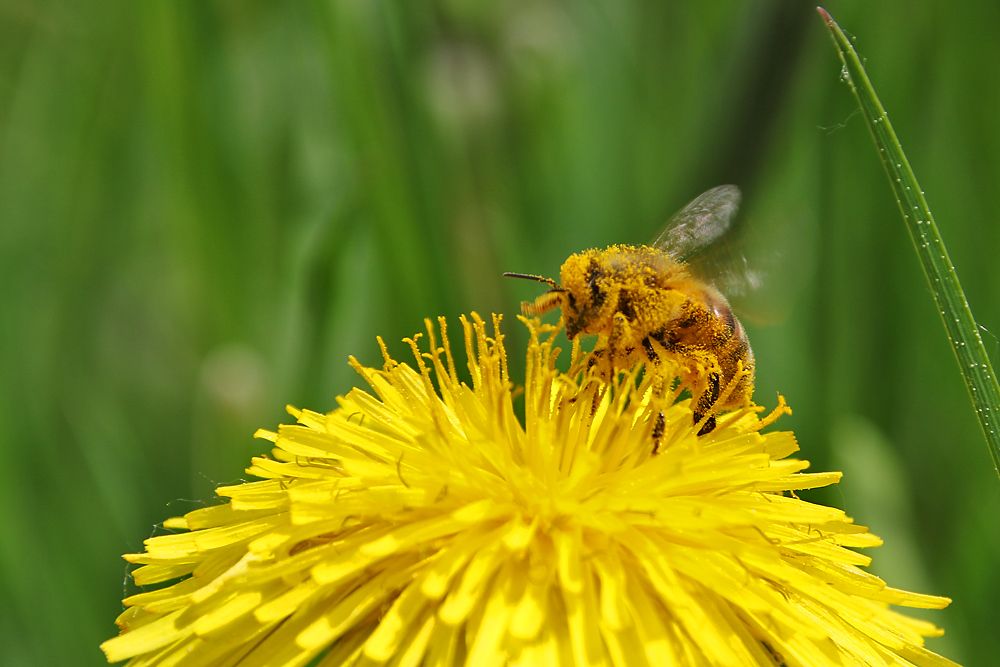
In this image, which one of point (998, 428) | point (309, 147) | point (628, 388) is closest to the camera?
point (998, 428)

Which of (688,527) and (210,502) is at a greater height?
(210,502)

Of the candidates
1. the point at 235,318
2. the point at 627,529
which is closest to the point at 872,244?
the point at 627,529

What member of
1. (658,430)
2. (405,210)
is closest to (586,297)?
(658,430)

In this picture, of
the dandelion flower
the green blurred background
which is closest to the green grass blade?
the dandelion flower

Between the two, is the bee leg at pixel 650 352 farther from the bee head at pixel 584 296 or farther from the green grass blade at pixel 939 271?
the green grass blade at pixel 939 271

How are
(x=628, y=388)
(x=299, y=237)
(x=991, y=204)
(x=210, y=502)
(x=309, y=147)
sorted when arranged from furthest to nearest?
(x=309, y=147) → (x=299, y=237) → (x=991, y=204) → (x=210, y=502) → (x=628, y=388)

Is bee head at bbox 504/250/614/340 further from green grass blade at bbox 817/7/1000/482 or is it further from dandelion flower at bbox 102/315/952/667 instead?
green grass blade at bbox 817/7/1000/482

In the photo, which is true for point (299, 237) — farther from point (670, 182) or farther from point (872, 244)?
point (872, 244)
